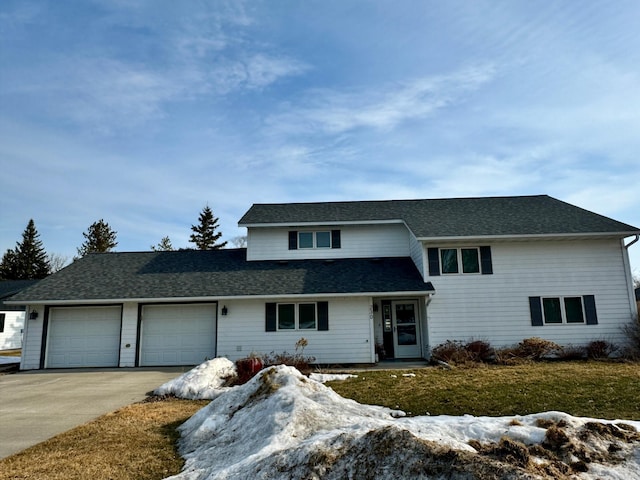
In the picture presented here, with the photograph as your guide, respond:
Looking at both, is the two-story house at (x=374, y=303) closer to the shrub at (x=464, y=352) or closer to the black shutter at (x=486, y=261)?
the black shutter at (x=486, y=261)

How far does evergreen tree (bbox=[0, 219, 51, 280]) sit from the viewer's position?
40.2 meters

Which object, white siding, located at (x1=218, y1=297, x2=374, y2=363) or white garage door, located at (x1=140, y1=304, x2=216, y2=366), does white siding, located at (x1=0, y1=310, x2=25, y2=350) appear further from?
white siding, located at (x1=218, y1=297, x2=374, y2=363)

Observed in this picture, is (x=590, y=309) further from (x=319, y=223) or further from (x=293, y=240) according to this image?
(x=293, y=240)

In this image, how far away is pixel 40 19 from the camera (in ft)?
28.7

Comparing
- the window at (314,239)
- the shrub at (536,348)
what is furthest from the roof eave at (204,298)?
the window at (314,239)

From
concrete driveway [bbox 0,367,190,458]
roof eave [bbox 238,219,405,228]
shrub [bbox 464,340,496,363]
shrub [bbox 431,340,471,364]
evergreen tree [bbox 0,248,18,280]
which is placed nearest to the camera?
concrete driveway [bbox 0,367,190,458]

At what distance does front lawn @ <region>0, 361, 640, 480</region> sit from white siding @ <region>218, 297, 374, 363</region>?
9.45ft

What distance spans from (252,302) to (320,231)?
178 inches

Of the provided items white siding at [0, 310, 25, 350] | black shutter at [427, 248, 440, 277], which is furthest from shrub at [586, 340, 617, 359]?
white siding at [0, 310, 25, 350]

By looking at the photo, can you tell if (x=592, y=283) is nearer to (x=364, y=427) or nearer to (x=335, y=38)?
(x=335, y=38)

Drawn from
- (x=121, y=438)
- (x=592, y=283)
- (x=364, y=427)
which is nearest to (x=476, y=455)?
(x=364, y=427)

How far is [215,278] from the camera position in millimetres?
16453

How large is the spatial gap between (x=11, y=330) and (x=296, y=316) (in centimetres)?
2321

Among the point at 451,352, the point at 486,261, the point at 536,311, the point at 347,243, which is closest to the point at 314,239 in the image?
the point at 347,243
